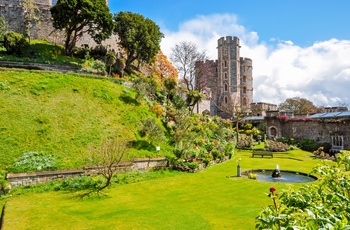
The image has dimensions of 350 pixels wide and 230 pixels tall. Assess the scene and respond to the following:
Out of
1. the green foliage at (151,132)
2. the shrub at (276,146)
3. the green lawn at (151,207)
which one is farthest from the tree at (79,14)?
the shrub at (276,146)

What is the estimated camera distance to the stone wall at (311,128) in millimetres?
31094

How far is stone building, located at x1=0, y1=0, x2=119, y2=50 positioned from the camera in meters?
37.3

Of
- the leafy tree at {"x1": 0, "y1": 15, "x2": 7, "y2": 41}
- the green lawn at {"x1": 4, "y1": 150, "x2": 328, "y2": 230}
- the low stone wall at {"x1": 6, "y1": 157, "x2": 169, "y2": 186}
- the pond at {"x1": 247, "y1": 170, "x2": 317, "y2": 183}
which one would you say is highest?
the leafy tree at {"x1": 0, "y1": 15, "x2": 7, "y2": 41}

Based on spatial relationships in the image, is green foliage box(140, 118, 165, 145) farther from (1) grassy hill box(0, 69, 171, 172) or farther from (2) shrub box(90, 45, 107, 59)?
(2) shrub box(90, 45, 107, 59)


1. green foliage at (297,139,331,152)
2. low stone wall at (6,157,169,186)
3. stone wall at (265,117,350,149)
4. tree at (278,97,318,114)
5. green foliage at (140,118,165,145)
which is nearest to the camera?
low stone wall at (6,157,169,186)

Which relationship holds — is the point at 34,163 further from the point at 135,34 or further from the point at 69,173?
the point at 135,34

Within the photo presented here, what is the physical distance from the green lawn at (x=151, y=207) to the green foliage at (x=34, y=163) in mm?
2275

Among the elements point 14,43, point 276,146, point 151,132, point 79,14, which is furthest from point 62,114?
point 276,146

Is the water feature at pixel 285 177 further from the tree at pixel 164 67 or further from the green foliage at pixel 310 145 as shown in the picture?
the tree at pixel 164 67

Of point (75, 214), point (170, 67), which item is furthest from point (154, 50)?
point (75, 214)

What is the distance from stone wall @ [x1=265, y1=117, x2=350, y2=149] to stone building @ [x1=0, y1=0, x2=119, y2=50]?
107ft

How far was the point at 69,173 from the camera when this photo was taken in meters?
16.2

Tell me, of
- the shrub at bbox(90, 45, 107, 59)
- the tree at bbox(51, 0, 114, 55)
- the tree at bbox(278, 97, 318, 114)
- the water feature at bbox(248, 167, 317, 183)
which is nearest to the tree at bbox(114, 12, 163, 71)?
the shrub at bbox(90, 45, 107, 59)

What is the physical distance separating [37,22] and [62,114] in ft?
83.6
